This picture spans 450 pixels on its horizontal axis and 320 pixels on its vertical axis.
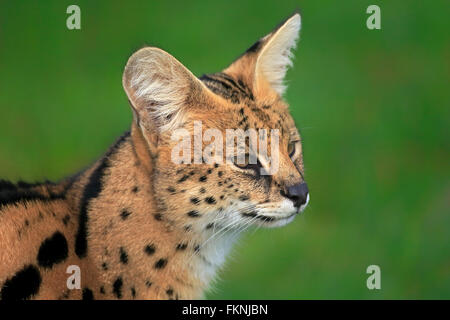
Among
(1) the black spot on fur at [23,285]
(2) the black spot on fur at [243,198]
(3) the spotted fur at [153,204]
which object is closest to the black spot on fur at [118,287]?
(3) the spotted fur at [153,204]

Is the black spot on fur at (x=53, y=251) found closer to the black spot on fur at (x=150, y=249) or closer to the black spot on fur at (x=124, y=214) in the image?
the black spot on fur at (x=124, y=214)

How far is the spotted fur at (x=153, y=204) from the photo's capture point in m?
5.21

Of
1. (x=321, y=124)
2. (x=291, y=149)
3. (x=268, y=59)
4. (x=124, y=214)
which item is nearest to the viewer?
(x=124, y=214)

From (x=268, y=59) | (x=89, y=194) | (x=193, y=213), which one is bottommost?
(x=193, y=213)

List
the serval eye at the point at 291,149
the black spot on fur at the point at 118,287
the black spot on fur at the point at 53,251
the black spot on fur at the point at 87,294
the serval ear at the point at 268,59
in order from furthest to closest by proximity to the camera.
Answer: the serval ear at the point at 268,59, the serval eye at the point at 291,149, the black spot on fur at the point at 118,287, the black spot on fur at the point at 87,294, the black spot on fur at the point at 53,251

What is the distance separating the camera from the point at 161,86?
5.40m

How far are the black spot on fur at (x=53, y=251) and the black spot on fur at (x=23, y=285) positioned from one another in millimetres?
76

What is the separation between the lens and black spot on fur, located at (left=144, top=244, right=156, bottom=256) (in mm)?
5352

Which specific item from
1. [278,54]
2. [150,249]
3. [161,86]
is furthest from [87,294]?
[278,54]

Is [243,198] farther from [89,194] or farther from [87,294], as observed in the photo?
[87,294]

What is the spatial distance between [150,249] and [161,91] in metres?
0.98
